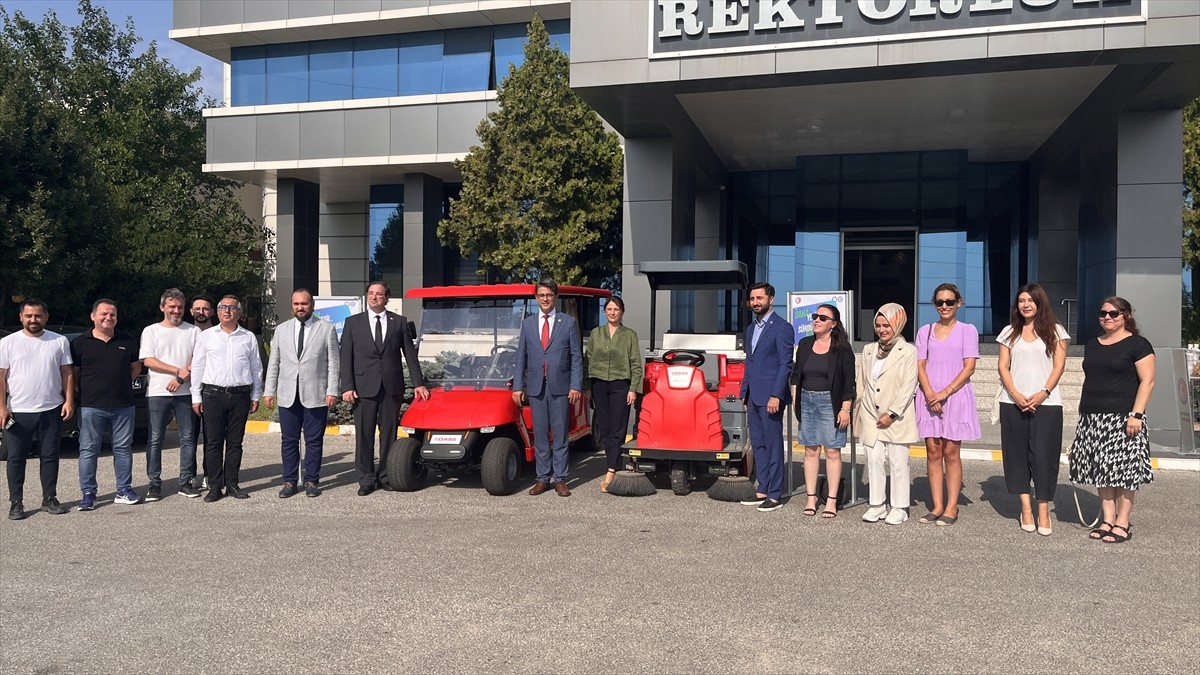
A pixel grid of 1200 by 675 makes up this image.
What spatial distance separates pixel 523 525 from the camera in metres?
6.70

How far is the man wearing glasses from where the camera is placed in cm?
778

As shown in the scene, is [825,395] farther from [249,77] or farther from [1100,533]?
[249,77]

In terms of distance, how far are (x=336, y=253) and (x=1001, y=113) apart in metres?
16.9

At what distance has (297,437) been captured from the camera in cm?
800

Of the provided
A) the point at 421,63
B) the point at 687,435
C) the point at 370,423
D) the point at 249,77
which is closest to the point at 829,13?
the point at 687,435

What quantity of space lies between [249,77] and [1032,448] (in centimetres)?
2134

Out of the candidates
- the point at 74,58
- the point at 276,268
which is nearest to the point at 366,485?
the point at 276,268

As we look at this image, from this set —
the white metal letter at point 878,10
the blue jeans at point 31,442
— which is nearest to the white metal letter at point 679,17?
the white metal letter at point 878,10

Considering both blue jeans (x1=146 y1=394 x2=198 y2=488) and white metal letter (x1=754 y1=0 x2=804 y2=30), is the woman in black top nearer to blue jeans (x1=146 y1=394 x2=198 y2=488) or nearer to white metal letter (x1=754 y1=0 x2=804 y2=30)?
blue jeans (x1=146 y1=394 x2=198 y2=488)

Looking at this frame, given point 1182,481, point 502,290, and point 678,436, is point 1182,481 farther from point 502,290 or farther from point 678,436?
point 502,290

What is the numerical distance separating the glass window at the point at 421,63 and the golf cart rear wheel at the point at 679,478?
1572 cm

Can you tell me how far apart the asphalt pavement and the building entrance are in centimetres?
1228

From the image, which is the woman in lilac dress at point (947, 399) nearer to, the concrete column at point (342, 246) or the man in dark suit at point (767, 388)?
the man in dark suit at point (767, 388)

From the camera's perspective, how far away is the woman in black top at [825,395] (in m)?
6.98
